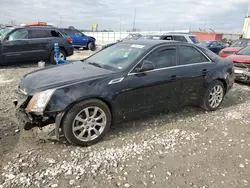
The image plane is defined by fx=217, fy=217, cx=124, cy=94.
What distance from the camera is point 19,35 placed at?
9039 millimetres

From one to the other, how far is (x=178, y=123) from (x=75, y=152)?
204 centimetres

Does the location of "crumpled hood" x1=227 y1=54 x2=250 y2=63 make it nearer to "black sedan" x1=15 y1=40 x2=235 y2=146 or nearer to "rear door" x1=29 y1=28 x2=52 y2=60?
"black sedan" x1=15 y1=40 x2=235 y2=146

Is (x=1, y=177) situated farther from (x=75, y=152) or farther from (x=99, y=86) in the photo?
(x=99, y=86)

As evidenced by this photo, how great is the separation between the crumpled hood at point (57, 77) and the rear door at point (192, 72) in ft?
5.08

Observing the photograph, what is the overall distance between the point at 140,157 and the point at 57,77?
1.69 metres

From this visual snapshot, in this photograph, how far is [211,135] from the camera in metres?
3.73

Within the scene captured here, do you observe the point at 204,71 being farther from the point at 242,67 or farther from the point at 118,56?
the point at 242,67

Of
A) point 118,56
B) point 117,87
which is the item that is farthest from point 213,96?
point 117,87

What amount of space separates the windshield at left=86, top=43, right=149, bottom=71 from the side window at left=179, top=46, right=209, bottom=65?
2.66 ft

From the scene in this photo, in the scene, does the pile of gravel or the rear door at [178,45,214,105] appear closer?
the pile of gravel

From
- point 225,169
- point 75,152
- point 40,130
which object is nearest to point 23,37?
point 40,130

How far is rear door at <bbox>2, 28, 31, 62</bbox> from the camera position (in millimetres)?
8609

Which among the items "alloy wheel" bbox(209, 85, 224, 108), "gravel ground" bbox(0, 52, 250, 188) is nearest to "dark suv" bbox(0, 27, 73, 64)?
"gravel ground" bbox(0, 52, 250, 188)

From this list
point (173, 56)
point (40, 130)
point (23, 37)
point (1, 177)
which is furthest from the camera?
point (23, 37)
